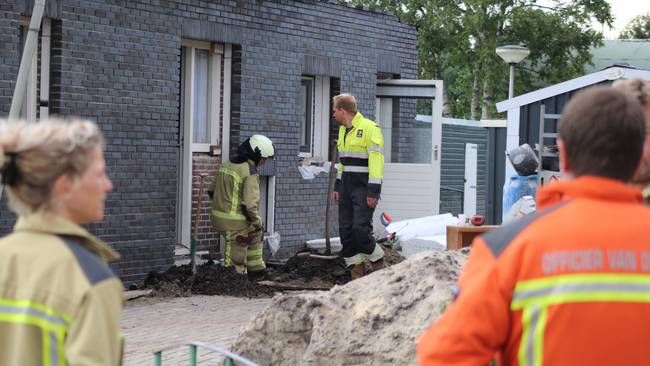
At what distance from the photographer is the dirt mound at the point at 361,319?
22.6ft

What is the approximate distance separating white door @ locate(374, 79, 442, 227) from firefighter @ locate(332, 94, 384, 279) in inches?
217

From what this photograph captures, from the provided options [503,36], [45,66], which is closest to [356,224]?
[45,66]

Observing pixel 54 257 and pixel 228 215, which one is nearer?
pixel 54 257

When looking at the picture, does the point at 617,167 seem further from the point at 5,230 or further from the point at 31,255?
the point at 5,230

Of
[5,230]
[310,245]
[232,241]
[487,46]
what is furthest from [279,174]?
[487,46]

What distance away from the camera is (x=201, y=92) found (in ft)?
51.7

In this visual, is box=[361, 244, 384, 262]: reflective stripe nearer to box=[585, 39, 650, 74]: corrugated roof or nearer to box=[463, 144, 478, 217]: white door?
box=[463, 144, 478, 217]: white door

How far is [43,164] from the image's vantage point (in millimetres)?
3275

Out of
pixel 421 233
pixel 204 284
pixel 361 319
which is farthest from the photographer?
pixel 421 233

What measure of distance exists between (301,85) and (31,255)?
14.9 m

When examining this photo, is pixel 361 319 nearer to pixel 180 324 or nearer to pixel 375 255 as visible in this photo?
pixel 180 324

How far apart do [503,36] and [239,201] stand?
97.8 feet

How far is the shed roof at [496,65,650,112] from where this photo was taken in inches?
672

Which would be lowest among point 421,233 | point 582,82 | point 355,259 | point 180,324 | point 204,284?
point 180,324
